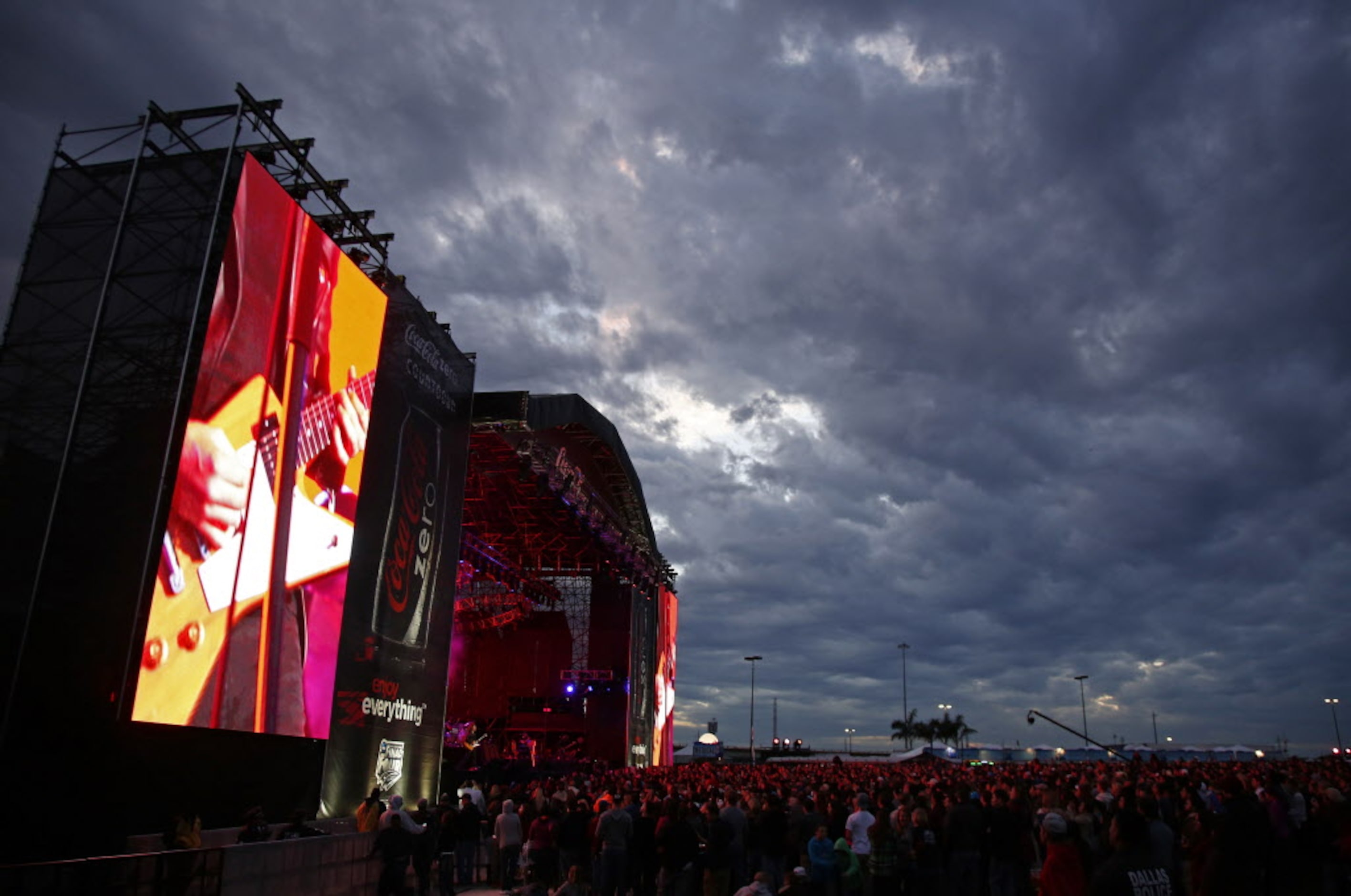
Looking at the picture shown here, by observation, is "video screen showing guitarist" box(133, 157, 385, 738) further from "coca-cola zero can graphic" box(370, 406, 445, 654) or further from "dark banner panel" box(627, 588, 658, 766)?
"dark banner panel" box(627, 588, 658, 766)

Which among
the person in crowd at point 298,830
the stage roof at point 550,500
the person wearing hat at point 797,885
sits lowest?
the person in crowd at point 298,830

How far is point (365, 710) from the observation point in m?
18.5

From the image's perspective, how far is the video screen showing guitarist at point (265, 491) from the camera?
13.0m

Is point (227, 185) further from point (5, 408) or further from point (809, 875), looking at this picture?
point (809, 875)

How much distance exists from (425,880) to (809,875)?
4913 millimetres

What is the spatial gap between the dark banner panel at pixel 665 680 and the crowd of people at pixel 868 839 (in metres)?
→ 29.6

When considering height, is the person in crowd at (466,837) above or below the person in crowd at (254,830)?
below

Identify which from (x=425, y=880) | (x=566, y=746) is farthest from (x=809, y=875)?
(x=566, y=746)

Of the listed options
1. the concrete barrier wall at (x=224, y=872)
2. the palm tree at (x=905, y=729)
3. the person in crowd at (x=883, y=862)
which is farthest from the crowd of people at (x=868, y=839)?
the palm tree at (x=905, y=729)

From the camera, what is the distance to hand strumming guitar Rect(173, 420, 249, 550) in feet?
42.7

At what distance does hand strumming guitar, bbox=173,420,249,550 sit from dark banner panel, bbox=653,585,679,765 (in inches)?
1256

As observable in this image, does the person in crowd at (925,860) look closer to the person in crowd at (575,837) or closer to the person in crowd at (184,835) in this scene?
the person in crowd at (575,837)

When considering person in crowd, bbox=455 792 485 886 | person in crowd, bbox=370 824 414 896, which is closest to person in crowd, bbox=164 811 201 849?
person in crowd, bbox=370 824 414 896

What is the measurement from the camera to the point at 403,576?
20.3 meters
